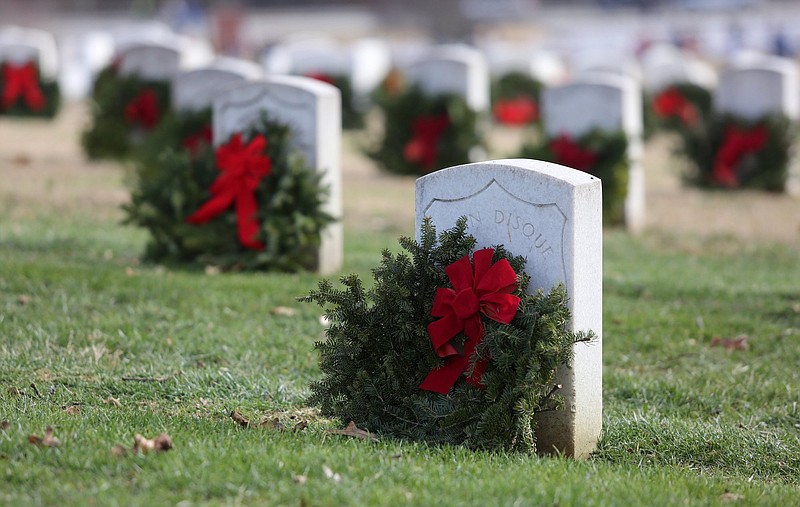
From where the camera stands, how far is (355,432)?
4402 millimetres

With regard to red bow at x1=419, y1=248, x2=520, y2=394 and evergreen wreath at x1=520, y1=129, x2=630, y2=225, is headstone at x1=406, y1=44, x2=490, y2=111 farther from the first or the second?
red bow at x1=419, y1=248, x2=520, y2=394

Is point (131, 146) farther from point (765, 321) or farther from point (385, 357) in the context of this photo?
point (385, 357)

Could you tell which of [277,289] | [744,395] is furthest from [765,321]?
[277,289]

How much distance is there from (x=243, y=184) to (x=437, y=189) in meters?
3.41

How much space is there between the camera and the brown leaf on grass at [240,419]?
4.57 metres

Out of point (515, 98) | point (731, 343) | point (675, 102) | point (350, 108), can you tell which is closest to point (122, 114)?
point (350, 108)

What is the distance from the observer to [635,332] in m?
6.74

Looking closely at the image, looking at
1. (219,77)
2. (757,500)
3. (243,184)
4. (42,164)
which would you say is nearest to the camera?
(757,500)

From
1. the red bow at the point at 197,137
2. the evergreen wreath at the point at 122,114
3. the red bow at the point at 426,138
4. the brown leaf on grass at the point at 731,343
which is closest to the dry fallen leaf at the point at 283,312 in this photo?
the brown leaf on grass at the point at 731,343

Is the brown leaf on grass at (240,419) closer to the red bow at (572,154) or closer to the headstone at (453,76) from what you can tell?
the red bow at (572,154)

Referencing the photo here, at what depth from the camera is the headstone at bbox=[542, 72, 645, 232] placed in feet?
36.9

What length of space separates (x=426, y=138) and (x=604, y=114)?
3.54 metres

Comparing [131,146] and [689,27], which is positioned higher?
[689,27]

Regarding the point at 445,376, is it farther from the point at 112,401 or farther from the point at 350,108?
the point at 350,108
